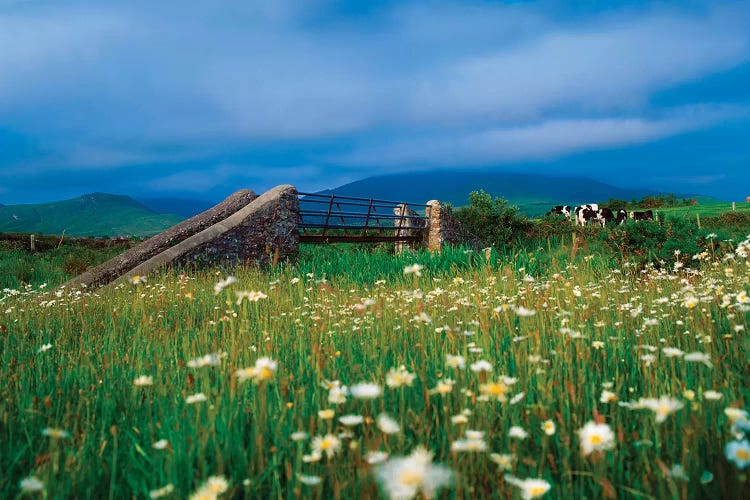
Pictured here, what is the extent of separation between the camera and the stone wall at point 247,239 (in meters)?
11.0

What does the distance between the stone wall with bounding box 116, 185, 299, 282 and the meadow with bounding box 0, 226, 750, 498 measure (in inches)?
194

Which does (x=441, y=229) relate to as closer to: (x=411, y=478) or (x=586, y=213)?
(x=586, y=213)

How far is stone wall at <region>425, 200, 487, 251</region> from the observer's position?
20109mm

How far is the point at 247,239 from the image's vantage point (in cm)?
1209

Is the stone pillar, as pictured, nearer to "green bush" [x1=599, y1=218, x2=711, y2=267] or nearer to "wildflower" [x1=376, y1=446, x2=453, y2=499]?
"green bush" [x1=599, y1=218, x2=711, y2=267]

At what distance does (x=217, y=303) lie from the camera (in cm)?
707

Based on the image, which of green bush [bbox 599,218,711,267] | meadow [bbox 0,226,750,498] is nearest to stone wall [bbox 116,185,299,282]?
meadow [bbox 0,226,750,498]

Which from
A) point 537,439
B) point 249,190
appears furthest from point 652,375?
point 249,190

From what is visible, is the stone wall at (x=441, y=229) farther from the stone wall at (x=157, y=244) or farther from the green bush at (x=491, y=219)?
the stone wall at (x=157, y=244)

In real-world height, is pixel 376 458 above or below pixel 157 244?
below

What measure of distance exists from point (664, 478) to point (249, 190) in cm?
1396

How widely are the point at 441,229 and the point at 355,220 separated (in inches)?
151

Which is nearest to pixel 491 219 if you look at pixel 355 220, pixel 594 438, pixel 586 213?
pixel 355 220

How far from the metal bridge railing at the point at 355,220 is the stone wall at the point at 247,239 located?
38.5 inches
